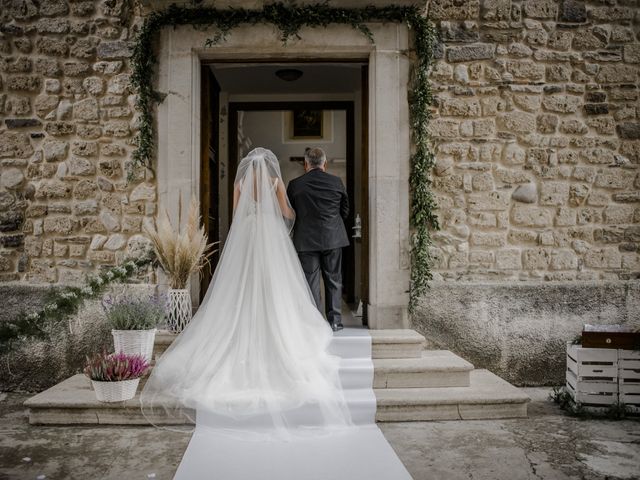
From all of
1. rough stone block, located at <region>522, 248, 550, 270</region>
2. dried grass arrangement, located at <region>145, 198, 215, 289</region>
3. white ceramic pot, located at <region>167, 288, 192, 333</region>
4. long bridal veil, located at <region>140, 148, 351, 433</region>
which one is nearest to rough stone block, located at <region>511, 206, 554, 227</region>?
rough stone block, located at <region>522, 248, 550, 270</region>

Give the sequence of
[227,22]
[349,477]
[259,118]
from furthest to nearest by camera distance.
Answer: [259,118] → [227,22] → [349,477]

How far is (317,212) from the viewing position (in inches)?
186

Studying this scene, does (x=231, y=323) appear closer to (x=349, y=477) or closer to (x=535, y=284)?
(x=349, y=477)

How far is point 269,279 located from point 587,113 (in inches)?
136

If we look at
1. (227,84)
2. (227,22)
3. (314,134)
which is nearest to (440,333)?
(227,22)

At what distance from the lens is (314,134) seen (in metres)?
11.1

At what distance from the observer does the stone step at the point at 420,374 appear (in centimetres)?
397

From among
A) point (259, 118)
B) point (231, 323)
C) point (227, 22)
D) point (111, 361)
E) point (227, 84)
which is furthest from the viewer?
point (259, 118)

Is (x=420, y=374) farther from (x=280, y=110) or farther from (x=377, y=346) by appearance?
(x=280, y=110)

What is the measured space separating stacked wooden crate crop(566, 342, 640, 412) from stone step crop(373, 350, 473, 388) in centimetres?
88

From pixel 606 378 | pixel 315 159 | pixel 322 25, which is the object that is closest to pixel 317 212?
pixel 315 159

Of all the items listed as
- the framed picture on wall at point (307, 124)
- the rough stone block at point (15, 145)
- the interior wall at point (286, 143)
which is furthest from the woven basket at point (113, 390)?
the framed picture on wall at point (307, 124)

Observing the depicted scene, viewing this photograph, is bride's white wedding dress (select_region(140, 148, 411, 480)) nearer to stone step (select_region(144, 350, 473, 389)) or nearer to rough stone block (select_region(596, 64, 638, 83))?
stone step (select_region(144, 350, 473, 389))

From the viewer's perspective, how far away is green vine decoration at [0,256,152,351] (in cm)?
463
